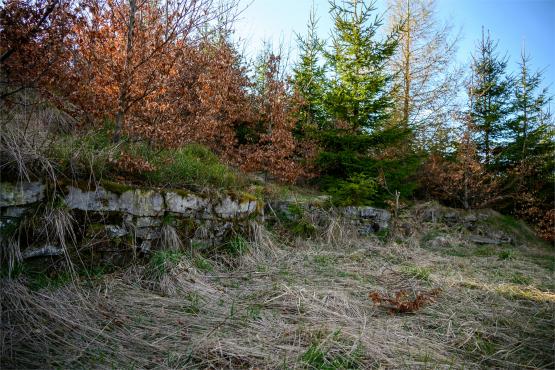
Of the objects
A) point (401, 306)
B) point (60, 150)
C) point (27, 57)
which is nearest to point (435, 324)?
point (401, 306)

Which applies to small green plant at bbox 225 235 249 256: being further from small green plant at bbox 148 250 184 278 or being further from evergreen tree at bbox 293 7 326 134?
evergreen tree at bbox 293 7 326 134

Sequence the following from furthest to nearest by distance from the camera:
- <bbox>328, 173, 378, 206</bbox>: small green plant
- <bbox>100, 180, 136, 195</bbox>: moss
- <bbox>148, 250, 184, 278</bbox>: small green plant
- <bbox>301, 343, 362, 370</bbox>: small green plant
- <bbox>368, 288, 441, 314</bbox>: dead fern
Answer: <bbox>328, 173, 378, 206</bbox>: small green plant, <bbox>148, 250, 184, 278</bbox>: small green plant, <bbox>100, 180, 136, 195</bbox>: moss, <bbox>368, 288, 441, 314</bbox>: dead fern, <bbox>301, 343, 362, 370</bbox>: small green plant

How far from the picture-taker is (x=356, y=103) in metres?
7.44

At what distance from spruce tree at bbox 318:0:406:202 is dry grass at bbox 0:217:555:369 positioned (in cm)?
416

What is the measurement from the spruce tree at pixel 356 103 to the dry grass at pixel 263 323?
4157mm

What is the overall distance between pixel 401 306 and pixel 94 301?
244 cm

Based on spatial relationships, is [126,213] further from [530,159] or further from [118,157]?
[530,159]

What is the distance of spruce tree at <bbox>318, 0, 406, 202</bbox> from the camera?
7293mm

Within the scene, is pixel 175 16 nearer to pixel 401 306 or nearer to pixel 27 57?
pixel 27 57

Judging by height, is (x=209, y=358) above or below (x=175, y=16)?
below

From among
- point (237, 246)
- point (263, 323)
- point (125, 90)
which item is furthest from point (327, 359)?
point (125, 90)

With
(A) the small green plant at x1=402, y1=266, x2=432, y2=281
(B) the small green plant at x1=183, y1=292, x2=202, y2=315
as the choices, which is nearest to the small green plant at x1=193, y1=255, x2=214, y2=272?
(B) the small green plant at x1=183, y1=292, x2=202, y2=315

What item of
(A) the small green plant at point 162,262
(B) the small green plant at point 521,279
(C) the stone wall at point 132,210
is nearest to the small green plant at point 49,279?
(C) the stone wall at point 132,210

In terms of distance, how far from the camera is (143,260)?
302 cm
